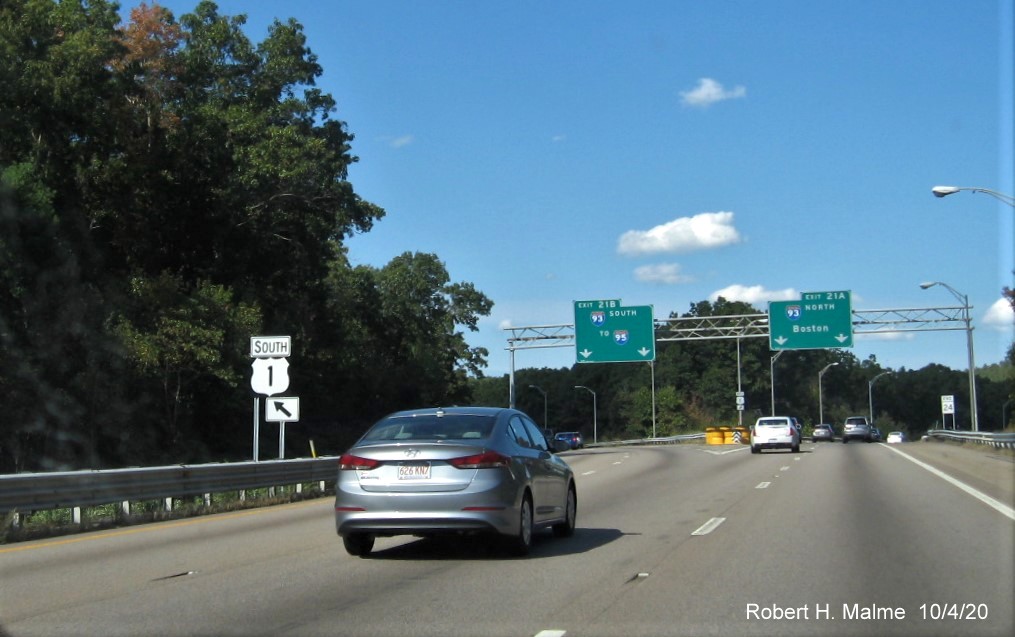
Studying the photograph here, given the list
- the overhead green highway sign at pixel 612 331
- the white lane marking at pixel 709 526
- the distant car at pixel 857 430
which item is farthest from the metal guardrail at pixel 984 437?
the white lane marking at pixel 709 526

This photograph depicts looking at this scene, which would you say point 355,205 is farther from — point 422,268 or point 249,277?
point 422,268

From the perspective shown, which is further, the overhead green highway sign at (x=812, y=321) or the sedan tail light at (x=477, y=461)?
the overhead green highway sign at (x=812, y=321)

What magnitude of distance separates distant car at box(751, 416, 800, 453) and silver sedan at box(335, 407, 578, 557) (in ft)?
106

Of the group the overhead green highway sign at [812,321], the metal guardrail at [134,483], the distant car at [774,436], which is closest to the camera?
the metal guardrail at [134,483]

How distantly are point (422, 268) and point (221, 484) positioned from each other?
5785 cm

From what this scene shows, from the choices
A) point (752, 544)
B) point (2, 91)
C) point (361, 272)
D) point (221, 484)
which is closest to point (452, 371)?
point (361, 272)

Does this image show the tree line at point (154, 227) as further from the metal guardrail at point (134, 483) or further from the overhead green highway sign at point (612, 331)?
the metal guardrail at point (134, 483)

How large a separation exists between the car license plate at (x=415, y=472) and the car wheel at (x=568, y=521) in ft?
9.72

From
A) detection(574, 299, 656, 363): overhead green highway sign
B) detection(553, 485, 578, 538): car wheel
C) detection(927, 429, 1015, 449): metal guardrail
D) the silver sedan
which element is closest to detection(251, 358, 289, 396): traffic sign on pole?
detection(553, 485, 578, 538): car wheel

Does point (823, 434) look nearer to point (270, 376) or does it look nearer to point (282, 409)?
point (282, 409)

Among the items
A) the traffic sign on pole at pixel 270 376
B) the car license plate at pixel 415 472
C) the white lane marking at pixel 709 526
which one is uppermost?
the traffic sign on pole at pixel 270 376

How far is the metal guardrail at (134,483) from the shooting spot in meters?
14.6

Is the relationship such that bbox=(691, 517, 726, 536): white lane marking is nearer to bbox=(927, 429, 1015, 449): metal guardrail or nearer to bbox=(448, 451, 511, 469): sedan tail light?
bbox=(448, 451, 511, 469): sedan tail light

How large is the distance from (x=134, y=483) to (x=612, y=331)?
124 feet
